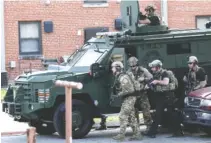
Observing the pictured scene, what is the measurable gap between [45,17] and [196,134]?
1449 centimetres

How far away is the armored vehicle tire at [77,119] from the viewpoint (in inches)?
515

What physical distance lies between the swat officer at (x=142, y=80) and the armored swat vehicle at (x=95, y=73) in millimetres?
501

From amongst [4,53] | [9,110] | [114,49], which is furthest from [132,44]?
[4,53]

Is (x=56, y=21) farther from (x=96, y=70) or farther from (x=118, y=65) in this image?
(x=118, y=65)

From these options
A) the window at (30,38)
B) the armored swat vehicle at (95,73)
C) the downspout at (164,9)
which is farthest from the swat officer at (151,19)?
the downspout at (164,9)

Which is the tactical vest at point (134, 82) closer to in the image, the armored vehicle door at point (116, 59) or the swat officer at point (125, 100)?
the swat officer at point (125, 100)

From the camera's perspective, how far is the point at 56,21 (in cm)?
2733

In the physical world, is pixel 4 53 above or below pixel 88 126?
above

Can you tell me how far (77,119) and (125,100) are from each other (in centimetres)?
111

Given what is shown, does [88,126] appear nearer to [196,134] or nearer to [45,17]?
[196,134]

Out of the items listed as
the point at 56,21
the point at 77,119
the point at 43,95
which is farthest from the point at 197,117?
the point at 56,21

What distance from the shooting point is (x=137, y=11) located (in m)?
14.4

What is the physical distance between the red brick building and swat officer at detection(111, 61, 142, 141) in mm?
13659

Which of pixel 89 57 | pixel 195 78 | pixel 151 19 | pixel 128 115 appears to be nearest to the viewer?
pixel 128 115
